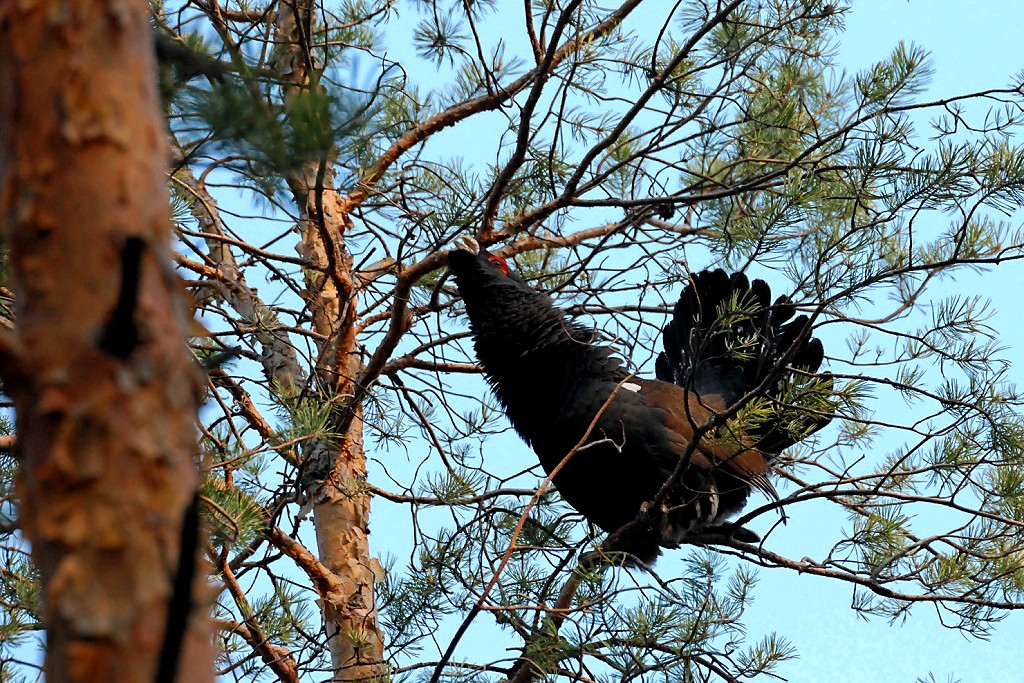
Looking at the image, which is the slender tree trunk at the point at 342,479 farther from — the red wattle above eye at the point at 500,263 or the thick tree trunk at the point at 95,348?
the thick tree trunk at the point at 95,348

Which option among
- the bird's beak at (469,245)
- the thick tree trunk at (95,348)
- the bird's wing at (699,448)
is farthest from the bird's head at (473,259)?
the thick tree trunk at (95,348)

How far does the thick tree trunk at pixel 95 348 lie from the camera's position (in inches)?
34.1

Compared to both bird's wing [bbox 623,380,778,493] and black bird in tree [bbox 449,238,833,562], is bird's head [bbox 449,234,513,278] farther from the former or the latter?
bird's wing [bbox 623,380,778,493]

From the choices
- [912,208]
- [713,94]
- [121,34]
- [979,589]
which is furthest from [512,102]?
[121,34]

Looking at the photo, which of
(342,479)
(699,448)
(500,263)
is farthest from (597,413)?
(342,479)

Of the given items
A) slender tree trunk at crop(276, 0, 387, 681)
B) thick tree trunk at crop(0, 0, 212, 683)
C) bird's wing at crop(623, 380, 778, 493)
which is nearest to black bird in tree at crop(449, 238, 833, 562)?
bird's wing at crop(623, 380, 778, 493)

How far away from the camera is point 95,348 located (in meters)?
0.91

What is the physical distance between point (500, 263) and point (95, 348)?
9.86ft

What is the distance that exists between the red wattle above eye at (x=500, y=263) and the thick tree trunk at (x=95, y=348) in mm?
2838

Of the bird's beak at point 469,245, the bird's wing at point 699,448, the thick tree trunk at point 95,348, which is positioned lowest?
the thick tree trunk at point 95,348

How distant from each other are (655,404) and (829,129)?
1.26 meters

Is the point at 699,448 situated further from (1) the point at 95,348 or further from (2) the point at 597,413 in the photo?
(1) the point at 95,348

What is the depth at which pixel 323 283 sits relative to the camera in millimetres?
4098

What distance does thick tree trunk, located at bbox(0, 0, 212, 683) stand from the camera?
867 millimetres
